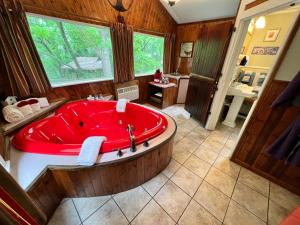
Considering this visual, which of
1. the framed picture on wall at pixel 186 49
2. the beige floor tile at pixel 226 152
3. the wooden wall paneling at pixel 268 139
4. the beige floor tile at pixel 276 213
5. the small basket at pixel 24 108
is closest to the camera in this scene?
the beige floor tile at pixel 276 213

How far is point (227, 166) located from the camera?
5.94ft

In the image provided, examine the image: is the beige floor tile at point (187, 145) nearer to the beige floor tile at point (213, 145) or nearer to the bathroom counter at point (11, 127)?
the beige floor tile at point (213, 145)

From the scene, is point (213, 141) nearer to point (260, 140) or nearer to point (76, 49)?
point (260, 140)

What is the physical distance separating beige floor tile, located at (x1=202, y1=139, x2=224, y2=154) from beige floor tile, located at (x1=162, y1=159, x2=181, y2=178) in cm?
71

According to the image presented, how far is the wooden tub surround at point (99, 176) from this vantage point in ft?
3.72

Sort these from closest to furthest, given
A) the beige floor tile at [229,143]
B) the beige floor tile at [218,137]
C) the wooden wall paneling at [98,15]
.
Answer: the wooden wall paneling at [98,15], the beige floor tile at [229,143], the beige floor tile at [218,137]

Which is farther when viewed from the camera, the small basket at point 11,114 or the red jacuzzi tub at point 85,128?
the small basket at point 11,114

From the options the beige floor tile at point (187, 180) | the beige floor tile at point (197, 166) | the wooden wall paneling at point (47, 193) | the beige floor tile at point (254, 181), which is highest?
the wooden wall paneling at point (47, 193)

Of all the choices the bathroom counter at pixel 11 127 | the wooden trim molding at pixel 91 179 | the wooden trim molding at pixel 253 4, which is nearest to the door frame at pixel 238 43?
the wooden trim molding at pixel 253 4

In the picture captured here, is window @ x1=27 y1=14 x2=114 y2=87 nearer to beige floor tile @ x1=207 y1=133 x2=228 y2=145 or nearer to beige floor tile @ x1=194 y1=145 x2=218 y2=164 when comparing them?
beige floor tile @ x1=194 y1=145 x2=218 y2=164

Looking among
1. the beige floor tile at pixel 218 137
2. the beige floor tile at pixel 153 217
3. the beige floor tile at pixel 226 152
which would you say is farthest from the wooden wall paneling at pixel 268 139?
the beige floor tile at pixel 153 217

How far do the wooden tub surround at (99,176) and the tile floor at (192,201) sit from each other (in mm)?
106

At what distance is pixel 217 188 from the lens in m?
1.51

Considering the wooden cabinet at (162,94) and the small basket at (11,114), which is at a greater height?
the small basket at (11,114)
